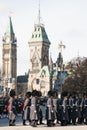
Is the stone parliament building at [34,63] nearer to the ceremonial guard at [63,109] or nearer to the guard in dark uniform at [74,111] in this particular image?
the guard in dark uniform at [74,111]

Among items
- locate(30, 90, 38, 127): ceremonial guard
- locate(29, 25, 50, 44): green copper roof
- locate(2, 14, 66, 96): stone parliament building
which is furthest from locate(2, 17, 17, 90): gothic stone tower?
locate(30, 90, 38, 127): ceremonial guard

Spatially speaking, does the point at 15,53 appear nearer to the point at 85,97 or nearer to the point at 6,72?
the point at 6,72

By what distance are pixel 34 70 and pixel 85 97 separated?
140 meters

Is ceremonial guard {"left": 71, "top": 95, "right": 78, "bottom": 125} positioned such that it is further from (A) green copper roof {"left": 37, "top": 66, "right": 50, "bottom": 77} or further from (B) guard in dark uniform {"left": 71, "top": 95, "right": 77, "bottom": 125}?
(A) green copper roof {"left": 37, "top": 66, "right": 50, "bottom": 77}

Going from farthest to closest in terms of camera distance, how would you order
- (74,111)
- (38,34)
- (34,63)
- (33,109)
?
(38,34), (34,63), (74,111), (33,109)

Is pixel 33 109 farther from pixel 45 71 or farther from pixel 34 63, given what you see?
pixel 34 63

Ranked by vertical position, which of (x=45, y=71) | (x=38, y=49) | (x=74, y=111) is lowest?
(x=74, y=111)

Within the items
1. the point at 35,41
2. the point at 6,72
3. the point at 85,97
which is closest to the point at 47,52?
the point at 35,41

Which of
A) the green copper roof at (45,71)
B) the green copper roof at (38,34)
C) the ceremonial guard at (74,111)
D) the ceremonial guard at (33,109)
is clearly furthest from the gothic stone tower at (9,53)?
the ceremonial guard at (33,109)

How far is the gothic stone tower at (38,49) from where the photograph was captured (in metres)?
168

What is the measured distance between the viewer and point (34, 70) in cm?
16688

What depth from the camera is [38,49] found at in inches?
6713

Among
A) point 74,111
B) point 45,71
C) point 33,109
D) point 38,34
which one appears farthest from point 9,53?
point 33,109

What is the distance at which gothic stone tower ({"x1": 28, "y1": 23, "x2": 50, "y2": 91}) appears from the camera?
167625 mm
